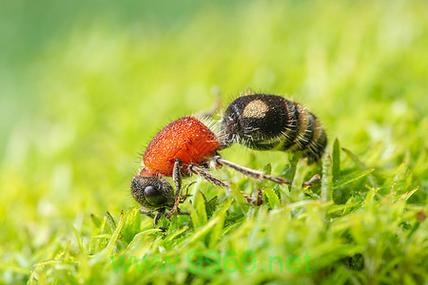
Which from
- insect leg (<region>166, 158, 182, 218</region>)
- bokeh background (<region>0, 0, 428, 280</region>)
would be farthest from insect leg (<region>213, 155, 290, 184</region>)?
bokeh background (<region>0, 0, 428, 280</region>)

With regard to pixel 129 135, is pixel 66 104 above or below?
above

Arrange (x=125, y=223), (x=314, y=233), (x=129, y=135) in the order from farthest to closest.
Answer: (x=129, y=135)
(x=125, y=223)
(x=314, y=233)

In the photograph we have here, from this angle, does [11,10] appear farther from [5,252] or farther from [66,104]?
[5,252]

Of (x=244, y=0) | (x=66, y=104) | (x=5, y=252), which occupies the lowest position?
(x=5, y=252)

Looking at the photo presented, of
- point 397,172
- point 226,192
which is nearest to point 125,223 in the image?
point 226,192

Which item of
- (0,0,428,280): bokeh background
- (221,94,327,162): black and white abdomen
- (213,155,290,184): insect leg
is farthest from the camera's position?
(0,0,428,280): bokeh background

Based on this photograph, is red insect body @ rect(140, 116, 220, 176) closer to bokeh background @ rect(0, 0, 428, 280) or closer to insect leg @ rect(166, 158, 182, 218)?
insect leg @ rect(166, 158, 182, 218)

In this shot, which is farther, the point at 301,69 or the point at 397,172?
the point at 301,69

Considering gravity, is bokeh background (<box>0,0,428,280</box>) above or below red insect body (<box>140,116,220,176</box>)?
above
